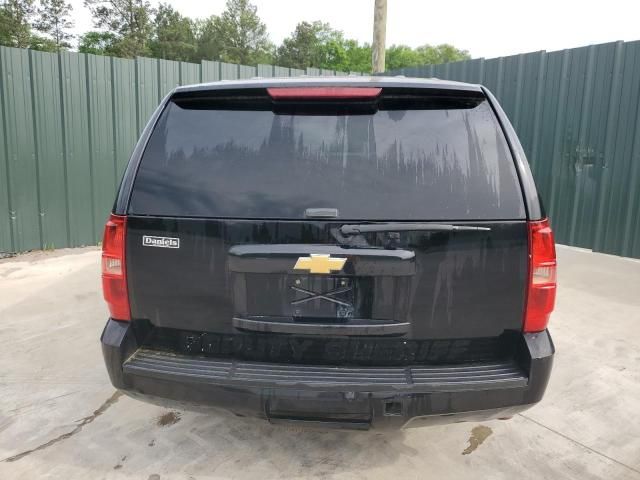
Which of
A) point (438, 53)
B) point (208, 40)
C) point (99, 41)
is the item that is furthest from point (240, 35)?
point (438, 53)

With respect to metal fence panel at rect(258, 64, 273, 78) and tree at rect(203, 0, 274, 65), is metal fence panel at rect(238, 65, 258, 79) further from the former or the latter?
tree at rect(203, 0, 274, 65)

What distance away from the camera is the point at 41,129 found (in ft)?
21.1

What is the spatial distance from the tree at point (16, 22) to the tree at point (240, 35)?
68.7 feet

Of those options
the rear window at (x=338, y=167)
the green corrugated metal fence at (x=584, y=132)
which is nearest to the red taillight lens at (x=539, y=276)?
the rear window at (x=338, y=167)

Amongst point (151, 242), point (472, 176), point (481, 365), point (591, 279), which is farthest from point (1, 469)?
point (591, 279)

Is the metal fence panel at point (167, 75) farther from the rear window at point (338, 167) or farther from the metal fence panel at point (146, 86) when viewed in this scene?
the rear window at point (338, 167)

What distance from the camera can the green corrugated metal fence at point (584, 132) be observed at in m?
6.07

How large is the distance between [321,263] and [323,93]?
0.70 metres

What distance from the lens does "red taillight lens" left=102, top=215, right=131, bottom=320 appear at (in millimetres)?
1979

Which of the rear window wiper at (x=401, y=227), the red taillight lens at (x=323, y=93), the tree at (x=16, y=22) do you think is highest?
the tree at (x=16, y=22)

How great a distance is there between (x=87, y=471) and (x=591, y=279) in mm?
5607

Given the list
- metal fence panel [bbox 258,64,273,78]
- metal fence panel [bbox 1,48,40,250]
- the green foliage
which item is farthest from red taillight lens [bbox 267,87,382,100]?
the green foliage

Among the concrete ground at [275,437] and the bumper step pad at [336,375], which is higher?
the bumper step pad at [336,375]

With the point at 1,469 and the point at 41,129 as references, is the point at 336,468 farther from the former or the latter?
the point at 41,129
